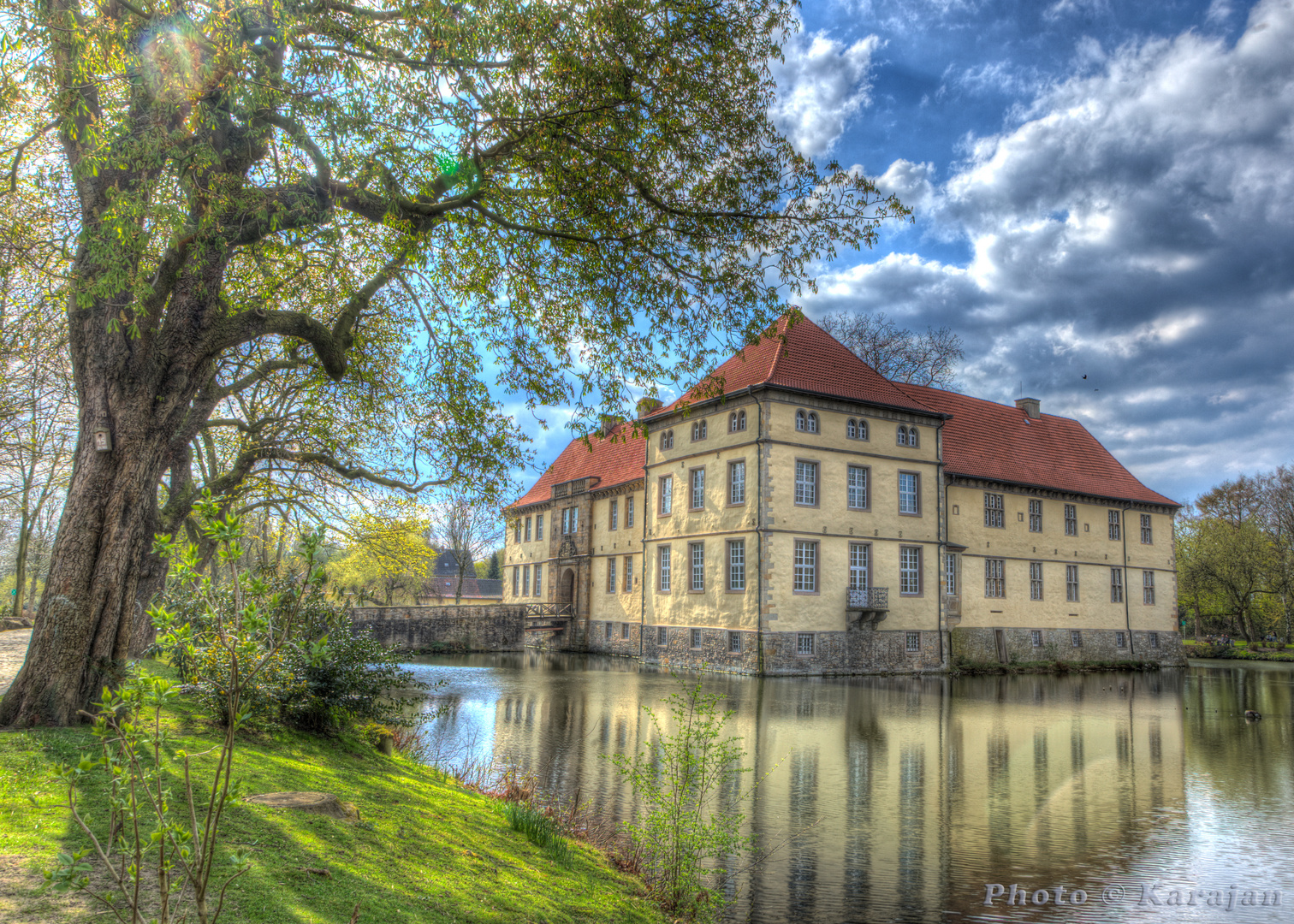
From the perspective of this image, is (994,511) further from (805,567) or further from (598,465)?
(598,465)

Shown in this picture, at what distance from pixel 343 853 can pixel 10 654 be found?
14.6 meters

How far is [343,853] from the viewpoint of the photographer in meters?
5.40

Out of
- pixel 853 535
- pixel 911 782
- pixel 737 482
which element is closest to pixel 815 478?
pixel 853 535

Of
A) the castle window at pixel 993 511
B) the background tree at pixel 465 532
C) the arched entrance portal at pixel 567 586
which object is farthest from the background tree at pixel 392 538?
the arched entrance portal at pixel 567 586

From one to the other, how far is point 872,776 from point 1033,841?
9.93 feet

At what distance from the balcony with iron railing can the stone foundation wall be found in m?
4.55

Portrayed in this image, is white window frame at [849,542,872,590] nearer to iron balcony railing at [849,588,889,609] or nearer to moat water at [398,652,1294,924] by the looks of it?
iron balcony railing at [849,588,889,609]

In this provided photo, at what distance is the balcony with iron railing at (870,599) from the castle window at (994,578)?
728 centimetres

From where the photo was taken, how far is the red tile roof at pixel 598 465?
122 feet

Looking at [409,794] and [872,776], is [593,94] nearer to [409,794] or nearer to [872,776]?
[409,794]

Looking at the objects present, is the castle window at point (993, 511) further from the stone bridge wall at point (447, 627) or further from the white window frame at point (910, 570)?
the stone bridge wall at point (447, 627)

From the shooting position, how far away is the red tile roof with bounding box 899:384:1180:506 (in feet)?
113

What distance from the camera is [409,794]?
7.68m

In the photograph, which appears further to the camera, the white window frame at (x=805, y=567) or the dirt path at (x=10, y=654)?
the white window frame at (x=805, y=567)
